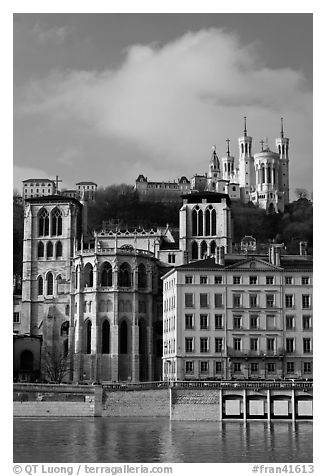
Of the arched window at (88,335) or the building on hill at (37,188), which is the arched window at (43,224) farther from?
the building on hill at (37,188)

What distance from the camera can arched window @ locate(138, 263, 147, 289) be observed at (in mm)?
77812

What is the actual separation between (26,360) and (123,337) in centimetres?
912

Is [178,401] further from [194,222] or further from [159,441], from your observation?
[194,222]

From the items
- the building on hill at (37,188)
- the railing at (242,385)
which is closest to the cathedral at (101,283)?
the building on hill at (37,188)

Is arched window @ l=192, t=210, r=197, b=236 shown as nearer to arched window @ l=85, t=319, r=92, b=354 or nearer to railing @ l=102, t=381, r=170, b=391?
arched window @ l=85, t=319, r=92, b=354

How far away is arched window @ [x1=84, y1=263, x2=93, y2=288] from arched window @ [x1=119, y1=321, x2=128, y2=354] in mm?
4131

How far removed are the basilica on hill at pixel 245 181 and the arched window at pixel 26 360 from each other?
46.9 metres

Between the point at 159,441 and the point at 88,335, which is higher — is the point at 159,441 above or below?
below

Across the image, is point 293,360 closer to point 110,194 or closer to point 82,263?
point 82,263

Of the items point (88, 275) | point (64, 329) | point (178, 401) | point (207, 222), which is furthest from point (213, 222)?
point (178, 401)

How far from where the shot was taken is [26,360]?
79562mm
